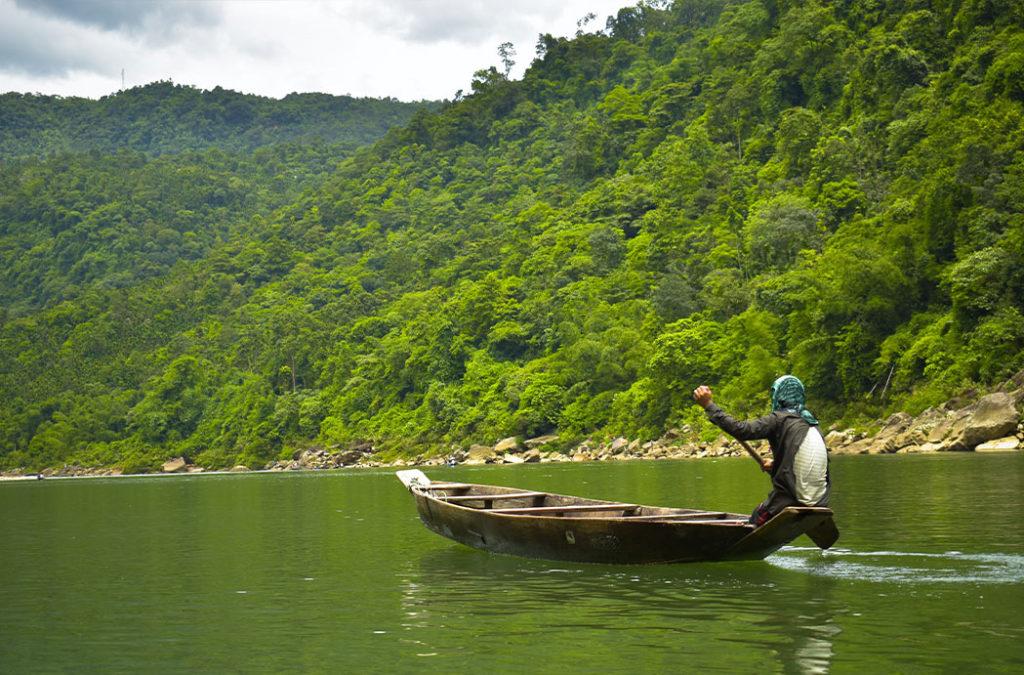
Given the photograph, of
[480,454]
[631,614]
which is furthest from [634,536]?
[480,454]

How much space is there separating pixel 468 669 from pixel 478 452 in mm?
70829

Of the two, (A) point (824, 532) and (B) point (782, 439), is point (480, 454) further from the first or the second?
(A) point (824, 532)

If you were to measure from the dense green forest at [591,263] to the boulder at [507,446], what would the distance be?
73.7 inches

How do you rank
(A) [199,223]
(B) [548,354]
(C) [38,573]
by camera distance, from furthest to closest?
(A) [199,223], (B) [548,354], (C) [38,573]

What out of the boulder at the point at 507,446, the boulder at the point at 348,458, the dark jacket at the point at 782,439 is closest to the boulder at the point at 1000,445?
the dark jacket at the point at 782,439

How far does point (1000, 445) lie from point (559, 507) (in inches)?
1211

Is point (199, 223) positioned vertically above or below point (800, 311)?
above

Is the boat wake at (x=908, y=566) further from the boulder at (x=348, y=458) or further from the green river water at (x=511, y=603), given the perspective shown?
the boulder at (x=348, y=458)

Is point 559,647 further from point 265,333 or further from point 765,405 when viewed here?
point 265,333

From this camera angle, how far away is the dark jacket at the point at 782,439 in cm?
1438

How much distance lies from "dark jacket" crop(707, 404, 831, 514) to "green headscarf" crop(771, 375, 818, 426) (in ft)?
0.32

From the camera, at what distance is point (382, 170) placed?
163 meters

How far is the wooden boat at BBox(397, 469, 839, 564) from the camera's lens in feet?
47.6

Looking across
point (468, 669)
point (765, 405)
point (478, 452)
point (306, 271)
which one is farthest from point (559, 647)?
point (306, 271)
